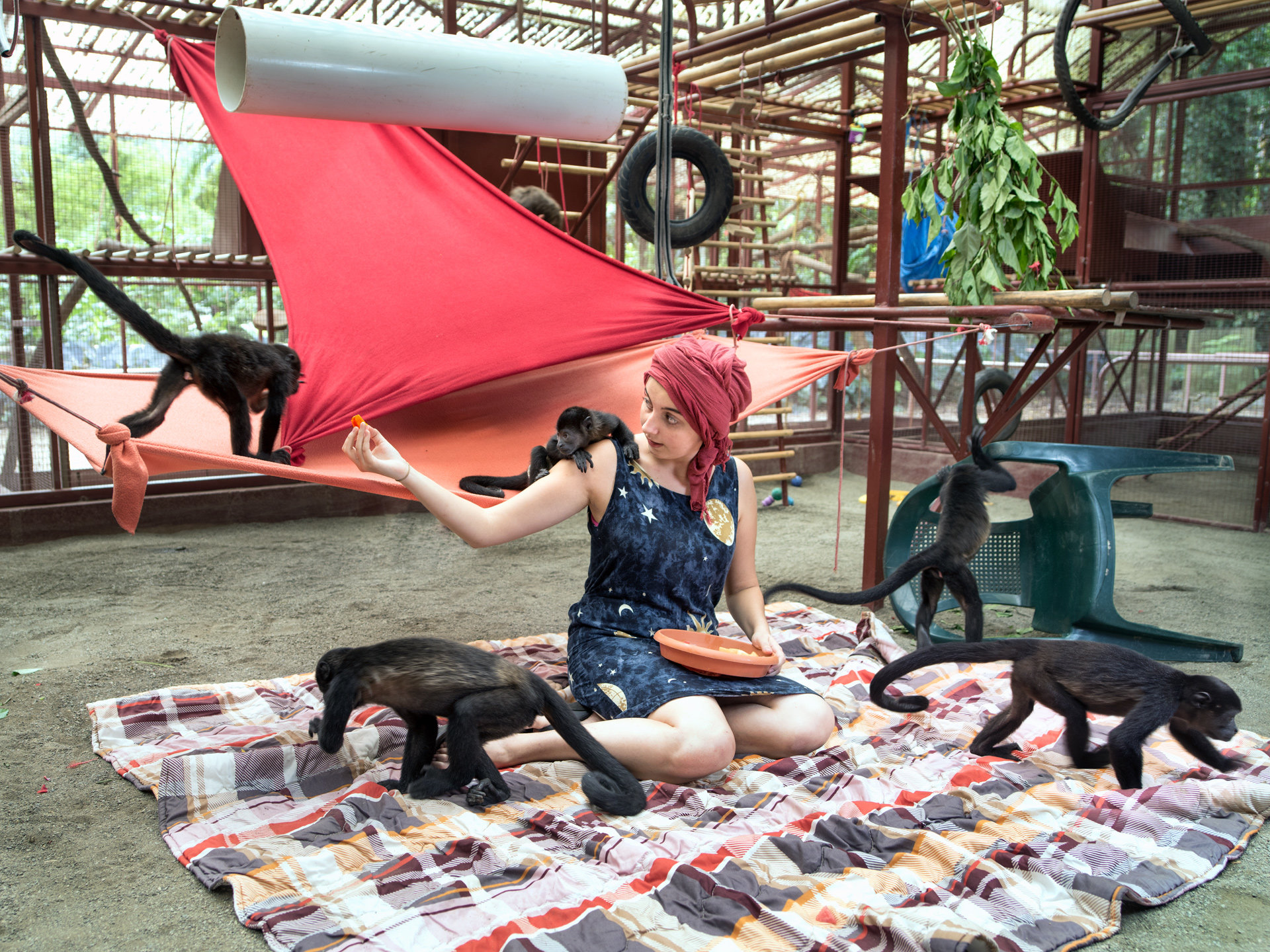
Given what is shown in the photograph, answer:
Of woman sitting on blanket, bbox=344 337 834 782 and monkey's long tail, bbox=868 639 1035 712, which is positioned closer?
woman sitting on blanket, bbox=344 337 834 782

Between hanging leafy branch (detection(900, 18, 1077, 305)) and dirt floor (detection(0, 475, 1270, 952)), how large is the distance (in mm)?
1420

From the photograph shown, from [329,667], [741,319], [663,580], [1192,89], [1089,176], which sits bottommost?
[329,667]

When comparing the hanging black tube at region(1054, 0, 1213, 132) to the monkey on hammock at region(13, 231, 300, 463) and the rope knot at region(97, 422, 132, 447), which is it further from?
the rope knot at region(97, 422, 132, 447)

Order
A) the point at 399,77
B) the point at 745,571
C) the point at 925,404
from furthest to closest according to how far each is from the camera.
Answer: the point at 925,404 → the point at 745,571 → the point at 399,77

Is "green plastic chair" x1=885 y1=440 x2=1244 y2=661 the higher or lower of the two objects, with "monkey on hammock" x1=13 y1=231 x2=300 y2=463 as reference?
lower

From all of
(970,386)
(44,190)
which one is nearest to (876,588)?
(970,386)

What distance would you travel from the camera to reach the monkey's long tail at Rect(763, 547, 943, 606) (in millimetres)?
2893

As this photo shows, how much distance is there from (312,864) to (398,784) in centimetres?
35

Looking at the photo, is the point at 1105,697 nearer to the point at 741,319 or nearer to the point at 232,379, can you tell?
the point at 741,319

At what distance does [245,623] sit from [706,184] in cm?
257

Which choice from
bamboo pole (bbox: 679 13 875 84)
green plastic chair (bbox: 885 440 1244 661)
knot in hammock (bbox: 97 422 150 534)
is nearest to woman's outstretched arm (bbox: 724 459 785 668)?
green plastic chair (bbox: 885 440 1244 661)

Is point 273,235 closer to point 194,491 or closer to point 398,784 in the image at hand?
point 398,784

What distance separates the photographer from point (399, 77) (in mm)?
1991

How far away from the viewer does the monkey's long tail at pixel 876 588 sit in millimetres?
2893
